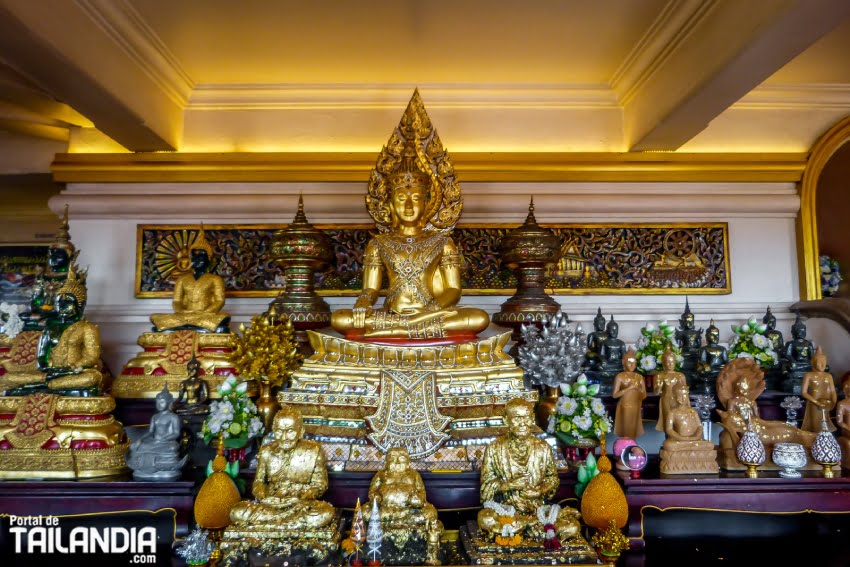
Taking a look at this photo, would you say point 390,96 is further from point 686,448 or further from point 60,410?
point 686,448

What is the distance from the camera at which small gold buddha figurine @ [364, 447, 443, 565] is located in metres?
2.69

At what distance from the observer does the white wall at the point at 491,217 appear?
4.90 m

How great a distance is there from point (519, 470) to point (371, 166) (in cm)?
268

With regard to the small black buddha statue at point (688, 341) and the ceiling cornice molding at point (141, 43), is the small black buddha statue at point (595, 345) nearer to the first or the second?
the small black buddha statue at point (688, 341)

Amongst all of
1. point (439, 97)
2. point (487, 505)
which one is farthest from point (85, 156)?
point (487, 505)

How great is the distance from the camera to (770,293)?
4.94m

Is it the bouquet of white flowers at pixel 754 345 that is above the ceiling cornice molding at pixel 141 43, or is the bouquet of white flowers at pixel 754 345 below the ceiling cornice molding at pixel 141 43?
below

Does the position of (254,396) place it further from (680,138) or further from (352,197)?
(680,138)

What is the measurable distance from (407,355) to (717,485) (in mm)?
1714

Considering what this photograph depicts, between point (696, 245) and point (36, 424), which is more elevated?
point (696, 245)

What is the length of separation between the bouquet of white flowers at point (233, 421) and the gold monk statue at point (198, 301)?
0.82 meters

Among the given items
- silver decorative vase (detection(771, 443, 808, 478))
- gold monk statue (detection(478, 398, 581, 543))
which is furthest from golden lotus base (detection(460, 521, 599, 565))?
silver decorative vase (detection(771, 443, 808, 478))

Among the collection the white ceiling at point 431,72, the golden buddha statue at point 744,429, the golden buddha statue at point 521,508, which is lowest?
the golden buddha statue at point 521,508

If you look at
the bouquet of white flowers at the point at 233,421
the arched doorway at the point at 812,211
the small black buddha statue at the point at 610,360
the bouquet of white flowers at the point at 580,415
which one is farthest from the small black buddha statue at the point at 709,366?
the bouquet of white flowers at the point at 233,421
